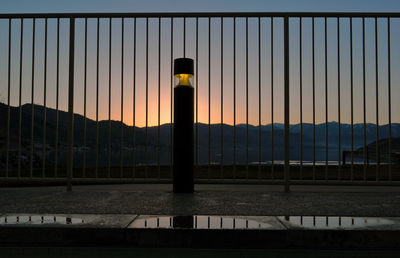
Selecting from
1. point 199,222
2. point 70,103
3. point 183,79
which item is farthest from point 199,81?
point 199,222

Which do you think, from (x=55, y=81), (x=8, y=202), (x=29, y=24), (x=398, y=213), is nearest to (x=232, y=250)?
(x=398, y=213)

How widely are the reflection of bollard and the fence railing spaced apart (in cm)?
42

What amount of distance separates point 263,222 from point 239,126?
2467mm

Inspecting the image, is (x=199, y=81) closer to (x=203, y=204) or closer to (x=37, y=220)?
(x=203, y=204)

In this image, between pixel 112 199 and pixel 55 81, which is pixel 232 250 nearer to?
pixel 112 199

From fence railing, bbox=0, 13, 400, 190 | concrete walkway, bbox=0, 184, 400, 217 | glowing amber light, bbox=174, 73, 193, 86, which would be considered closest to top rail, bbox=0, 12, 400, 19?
fence railing, bbox=0, 13, 400, 190

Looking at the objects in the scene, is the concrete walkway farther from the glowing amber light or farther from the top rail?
the top rail

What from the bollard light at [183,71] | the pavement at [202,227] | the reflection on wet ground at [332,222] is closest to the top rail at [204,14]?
the bollard light at [183,71]

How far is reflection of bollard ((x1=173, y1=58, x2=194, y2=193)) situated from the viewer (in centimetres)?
387

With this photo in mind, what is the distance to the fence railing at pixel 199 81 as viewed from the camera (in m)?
4.39

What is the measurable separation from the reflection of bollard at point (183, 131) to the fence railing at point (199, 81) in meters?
0.42

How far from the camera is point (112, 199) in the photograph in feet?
11.2

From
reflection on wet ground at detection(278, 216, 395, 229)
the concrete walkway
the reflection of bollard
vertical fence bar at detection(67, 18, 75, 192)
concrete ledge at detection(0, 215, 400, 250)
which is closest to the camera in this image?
concrete ledge at detection(0, 215, 400, 250)

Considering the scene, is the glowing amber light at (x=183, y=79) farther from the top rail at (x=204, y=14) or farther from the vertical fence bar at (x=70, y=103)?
the vertical fence bar at (x=70, y=103)
